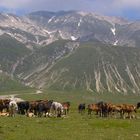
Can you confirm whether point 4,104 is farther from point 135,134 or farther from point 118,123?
point 135,134

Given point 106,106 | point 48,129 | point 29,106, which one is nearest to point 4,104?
point 29,106

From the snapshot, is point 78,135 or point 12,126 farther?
point 12,126

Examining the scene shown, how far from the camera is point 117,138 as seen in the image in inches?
1635

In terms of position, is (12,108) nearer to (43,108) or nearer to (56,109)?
(43,108)

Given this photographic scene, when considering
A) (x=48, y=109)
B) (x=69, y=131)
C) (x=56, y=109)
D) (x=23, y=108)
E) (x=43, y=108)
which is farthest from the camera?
(x=23, y=108)

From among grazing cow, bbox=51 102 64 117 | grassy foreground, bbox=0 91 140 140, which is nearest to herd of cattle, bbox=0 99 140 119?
grazing cow, bbox=51 102 64 117

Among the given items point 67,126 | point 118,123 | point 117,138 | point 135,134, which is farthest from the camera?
point 118,123

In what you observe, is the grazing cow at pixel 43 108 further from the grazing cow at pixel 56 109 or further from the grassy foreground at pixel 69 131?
the grassy foreground at pixel 69 131

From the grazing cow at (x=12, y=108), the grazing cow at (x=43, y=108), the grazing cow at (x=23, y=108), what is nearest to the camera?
the grazing cow at (x=12, y=108)

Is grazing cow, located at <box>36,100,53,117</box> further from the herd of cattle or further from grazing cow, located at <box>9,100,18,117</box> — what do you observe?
grazing cow, located at <box>9,100,18,117</box>

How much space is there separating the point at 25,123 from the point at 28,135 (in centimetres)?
954

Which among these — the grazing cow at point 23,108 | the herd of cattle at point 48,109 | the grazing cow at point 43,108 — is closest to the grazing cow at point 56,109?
the herd of cattle at point 48,109

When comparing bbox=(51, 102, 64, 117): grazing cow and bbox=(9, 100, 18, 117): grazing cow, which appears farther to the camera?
bbox=(51, 102, 64, 117): grazing cow

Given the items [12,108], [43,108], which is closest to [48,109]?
[43,108]
